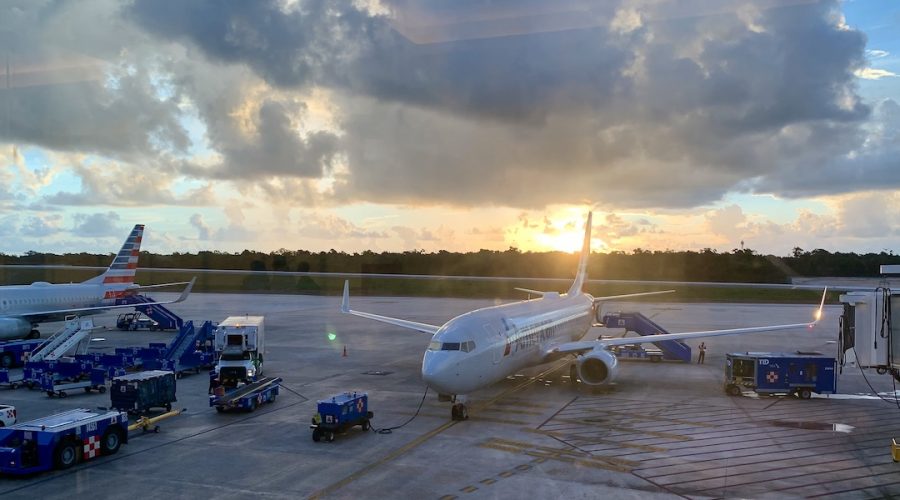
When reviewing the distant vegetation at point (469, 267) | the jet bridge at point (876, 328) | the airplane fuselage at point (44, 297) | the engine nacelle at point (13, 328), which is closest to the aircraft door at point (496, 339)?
the jet bridge at point (876, 328)

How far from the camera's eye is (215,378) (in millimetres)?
29328

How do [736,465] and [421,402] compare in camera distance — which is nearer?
[736,465]

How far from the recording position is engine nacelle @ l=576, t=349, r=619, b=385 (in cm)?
2948

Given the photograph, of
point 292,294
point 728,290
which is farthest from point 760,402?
point 728,290

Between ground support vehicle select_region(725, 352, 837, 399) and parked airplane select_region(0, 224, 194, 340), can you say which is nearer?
ground support vehicle select_region(725, 352, 837, 399)

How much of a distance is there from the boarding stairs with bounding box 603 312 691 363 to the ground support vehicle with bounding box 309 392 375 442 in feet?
77.0

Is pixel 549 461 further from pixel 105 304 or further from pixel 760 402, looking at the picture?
pixel 105 304

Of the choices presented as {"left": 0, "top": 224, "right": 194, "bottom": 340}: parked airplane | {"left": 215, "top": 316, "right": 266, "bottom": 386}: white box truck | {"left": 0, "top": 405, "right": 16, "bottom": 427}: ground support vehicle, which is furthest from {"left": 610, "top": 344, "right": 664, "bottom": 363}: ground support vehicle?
{"left": 0, "top": 405, "right": 16, "bottom": 427}: ground support vehicle

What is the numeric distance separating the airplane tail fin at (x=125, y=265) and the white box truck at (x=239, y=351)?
21.2m

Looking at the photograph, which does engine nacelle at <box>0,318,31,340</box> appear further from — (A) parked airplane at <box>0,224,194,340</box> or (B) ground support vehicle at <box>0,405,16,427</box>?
(B) ground support vehicle at <box>0,405,16,427</box>

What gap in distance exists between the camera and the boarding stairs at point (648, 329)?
40719 mm

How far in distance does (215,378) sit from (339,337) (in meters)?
22.6

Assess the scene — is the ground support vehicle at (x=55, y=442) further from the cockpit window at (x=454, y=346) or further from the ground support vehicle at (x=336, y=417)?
the cockpit window at (x=454, y=346)

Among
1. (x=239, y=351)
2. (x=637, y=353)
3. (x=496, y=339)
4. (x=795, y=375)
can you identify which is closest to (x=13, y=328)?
(x=239, y=351)
